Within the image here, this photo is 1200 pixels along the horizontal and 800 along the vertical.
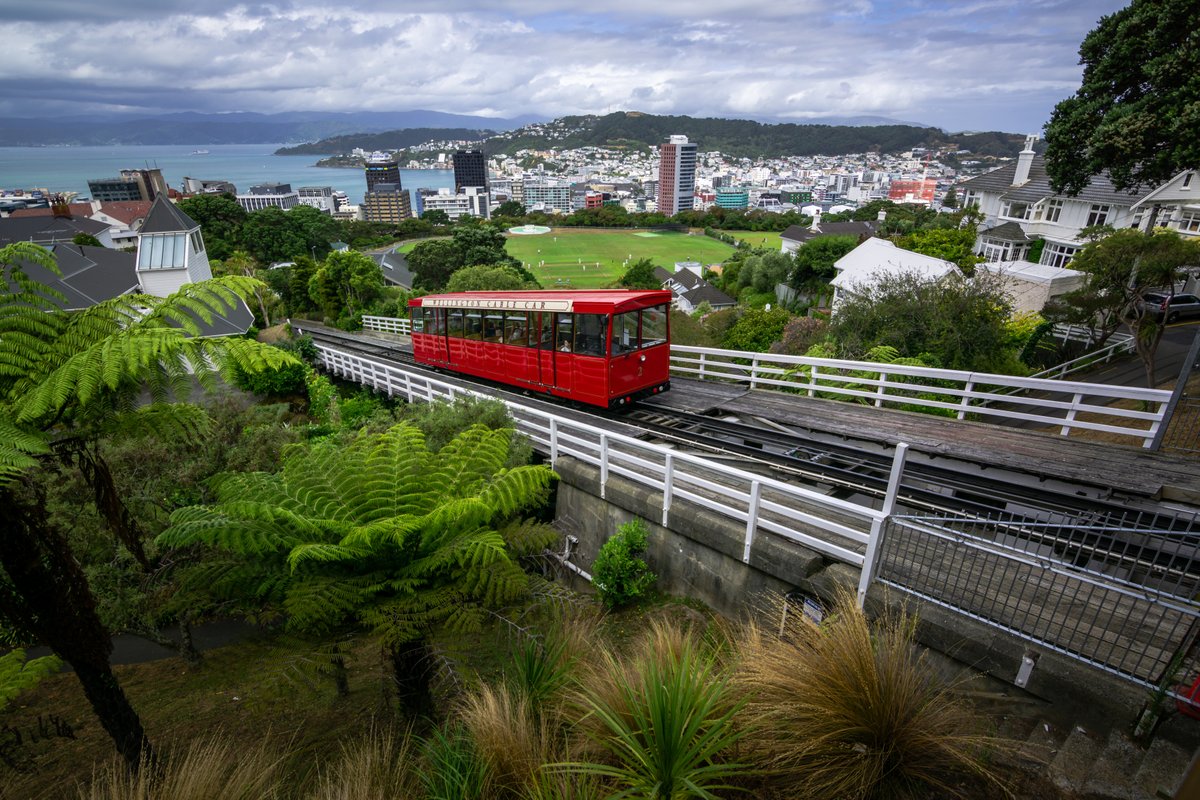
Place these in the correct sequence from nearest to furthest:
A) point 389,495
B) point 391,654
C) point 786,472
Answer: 1. point 391,654
2. point 389,495
3. point 786,472

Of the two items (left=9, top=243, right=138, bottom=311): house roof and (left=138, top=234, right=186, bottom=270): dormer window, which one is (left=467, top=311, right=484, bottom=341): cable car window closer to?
(left=138, top=234, right=186, bottom=270): dormer window

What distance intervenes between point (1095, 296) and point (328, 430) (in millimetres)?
22422

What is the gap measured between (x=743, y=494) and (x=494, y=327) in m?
8.26

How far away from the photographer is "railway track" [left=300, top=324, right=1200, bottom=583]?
536 centimetres

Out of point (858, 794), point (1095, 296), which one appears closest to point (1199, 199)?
point (1095, 296)

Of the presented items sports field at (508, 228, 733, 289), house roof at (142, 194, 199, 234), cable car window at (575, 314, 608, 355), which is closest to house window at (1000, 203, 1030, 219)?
cable car window at (575, 314, 608, 355)

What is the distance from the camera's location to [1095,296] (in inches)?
670

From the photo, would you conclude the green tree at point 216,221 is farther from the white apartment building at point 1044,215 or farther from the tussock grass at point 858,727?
the tussock grass at point 858,727

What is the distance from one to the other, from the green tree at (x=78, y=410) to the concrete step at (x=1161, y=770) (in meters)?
5.94

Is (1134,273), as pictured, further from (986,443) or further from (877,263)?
(877,263)

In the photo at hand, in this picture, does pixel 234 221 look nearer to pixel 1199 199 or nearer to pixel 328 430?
pixel 328 430

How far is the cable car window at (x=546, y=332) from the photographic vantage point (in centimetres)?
1112

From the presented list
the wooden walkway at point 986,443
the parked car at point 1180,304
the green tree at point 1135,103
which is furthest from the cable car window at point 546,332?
the parked car at point 1180,304

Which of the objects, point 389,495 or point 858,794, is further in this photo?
point 389,495
